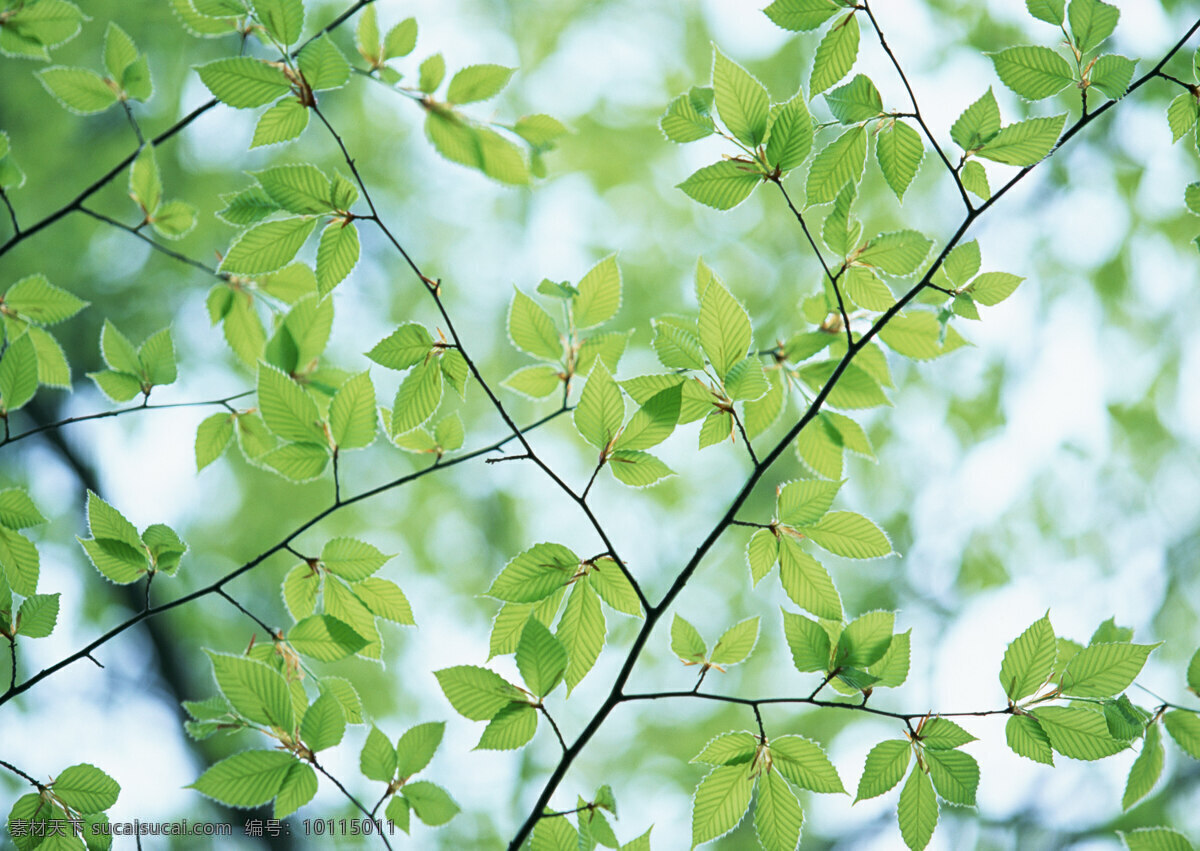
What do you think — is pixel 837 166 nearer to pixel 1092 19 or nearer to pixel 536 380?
pixel 1092 19

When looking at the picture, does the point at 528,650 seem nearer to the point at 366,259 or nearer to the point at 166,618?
the point at 166,618

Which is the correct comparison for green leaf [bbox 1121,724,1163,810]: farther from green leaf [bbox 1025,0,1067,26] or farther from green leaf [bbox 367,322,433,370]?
green leaf [bbox 367,322,433,370]

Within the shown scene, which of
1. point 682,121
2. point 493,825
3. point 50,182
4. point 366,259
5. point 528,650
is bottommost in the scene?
point 493,825

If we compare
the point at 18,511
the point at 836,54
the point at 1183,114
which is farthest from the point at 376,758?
the point at 1183,114

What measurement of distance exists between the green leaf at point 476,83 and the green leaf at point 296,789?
0.71m

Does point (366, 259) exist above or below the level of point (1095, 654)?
below

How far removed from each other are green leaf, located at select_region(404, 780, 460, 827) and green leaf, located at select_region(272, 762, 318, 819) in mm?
88

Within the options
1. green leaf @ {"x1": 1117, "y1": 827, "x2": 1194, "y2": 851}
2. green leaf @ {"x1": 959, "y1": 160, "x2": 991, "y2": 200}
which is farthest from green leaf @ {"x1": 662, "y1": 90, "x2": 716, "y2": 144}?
green leaf @ {"x1": 1117, "y1": 827, "x2": 1194, "y2": 851}

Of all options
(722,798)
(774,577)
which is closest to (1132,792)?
(722,798)

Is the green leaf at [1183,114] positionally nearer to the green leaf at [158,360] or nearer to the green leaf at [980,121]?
the green leaf at [980,121]

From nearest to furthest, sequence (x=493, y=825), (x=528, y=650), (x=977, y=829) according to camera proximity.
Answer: (x=528, y=650)
(x=977, y=829)
(x=493, y=825)

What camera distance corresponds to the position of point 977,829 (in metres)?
3.08

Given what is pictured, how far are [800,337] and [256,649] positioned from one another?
65 centimetres

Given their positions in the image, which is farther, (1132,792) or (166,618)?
(166,618)
